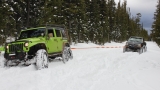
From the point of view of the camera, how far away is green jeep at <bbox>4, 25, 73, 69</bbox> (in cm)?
923

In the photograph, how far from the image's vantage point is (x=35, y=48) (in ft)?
31.9

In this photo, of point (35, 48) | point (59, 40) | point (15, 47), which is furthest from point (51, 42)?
point (15, 47)

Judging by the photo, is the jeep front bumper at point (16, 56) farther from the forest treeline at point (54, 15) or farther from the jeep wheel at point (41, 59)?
the forest treeline at point (54, 15)

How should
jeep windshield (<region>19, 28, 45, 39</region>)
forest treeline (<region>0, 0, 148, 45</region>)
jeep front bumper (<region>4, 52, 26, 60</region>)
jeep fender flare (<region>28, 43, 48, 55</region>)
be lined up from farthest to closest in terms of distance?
forest treeline (<region>0, 0, 148, 45</region>) → jeep windshield (<region>19, 28, 45, 39</region>) → jeep fender flare (<region>28, 43, 48, 55</region>) → jeep front bumper (<region>4, 52, 26, 60</region>)

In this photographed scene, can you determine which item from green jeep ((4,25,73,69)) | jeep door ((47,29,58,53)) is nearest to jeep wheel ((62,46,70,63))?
green jeep ((4,25,73,69))

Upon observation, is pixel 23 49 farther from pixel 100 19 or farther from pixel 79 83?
pixel 100 19

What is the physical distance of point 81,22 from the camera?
32688 millimetres

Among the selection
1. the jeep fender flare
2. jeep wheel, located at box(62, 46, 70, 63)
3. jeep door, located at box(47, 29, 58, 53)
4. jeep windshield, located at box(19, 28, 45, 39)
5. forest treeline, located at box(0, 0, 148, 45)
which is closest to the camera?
the jeep fender flare

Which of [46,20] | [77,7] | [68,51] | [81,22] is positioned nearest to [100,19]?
[81,22]

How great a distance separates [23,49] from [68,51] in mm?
4161

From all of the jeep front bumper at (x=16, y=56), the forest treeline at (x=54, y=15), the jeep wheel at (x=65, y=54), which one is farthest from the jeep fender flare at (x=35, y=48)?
the forest treeline at (x=54, y=15)

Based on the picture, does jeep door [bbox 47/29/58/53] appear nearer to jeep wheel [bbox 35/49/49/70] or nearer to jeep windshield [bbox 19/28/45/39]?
jeep windshield [bbox 19/28/45/39]

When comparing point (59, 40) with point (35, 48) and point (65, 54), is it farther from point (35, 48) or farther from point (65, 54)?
point (35, 48)

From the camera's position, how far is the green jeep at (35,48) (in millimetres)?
9227
